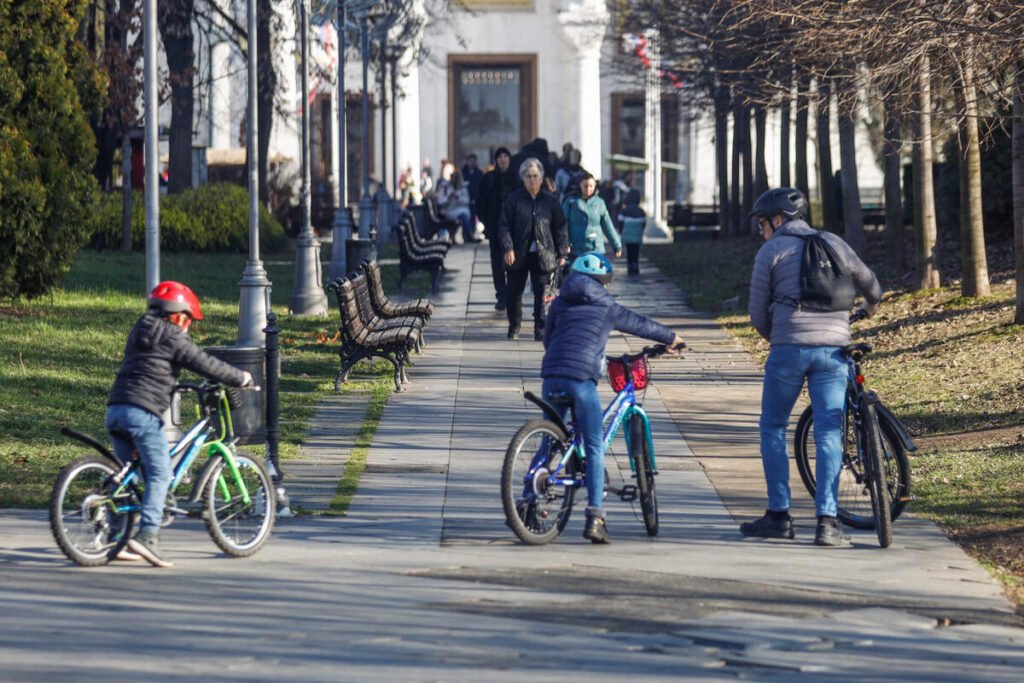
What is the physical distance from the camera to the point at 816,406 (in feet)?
29.8

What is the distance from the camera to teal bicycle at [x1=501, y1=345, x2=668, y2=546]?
8.87m

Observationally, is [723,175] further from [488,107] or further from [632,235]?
[488,107]

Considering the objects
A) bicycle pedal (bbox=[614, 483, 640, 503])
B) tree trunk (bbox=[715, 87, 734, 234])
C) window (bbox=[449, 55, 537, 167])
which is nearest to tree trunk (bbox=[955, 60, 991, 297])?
bicycle pedal (bbox=[614, 483, 640, 503])

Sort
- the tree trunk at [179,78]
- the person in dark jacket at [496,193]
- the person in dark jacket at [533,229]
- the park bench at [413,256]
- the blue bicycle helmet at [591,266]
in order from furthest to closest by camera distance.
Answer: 1. the tree trunk at [179,78]
2. the park bench at [413,256]
3. the person in dark jacket at [496,193]
4. the person in dark jacket at [533,229]
5. the blue bicycle helmet at [591,266]

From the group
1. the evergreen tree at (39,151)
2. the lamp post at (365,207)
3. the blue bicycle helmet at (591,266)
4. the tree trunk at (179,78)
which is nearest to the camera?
the blue bicycle helmet at (591,266)

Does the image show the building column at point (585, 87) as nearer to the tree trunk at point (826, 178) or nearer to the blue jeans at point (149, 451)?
the tree trunk at point (826, 178)

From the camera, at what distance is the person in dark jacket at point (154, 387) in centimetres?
838

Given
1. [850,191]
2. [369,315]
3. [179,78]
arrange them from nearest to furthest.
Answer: [369,315] < [850,191] < [179,78]

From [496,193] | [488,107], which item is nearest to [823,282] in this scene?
[496,193]

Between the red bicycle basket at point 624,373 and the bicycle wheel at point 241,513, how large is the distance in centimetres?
188

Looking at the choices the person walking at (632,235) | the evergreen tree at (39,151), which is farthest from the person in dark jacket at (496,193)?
the person walking at (632,235)

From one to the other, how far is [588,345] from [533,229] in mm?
8742

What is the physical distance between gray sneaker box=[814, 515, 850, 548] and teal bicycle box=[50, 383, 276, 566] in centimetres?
279

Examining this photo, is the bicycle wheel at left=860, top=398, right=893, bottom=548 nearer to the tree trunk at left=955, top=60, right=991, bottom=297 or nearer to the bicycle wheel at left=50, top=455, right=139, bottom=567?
the bicycle wheel at left=50, top=455, right=139, bottom=567
